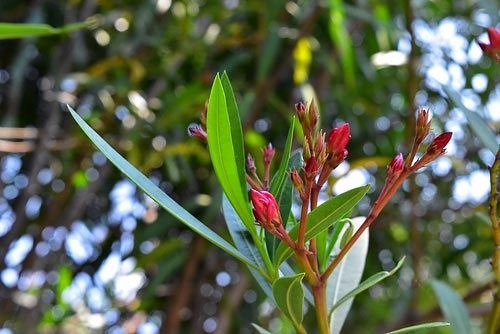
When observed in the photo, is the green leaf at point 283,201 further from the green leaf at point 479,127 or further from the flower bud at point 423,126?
the green leaf at point 479,127

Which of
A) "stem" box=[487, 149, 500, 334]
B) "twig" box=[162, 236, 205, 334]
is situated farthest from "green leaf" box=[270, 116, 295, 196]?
"twig" box=[162, 236, 205, 334]

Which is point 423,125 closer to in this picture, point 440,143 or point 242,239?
point 440,143

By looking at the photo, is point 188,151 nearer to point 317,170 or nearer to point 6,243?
point 6,243

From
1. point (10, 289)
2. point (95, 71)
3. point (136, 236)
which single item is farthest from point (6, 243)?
point (95, 71)

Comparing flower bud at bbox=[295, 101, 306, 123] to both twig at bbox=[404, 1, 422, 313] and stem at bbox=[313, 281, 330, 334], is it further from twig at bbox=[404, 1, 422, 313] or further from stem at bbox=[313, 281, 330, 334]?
twig at bbox=[404, 1, 422, 313]

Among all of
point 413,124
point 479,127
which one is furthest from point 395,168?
point 413,124

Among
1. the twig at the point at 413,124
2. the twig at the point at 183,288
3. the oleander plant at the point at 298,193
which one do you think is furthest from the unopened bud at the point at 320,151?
the twig at the point at 183,288
